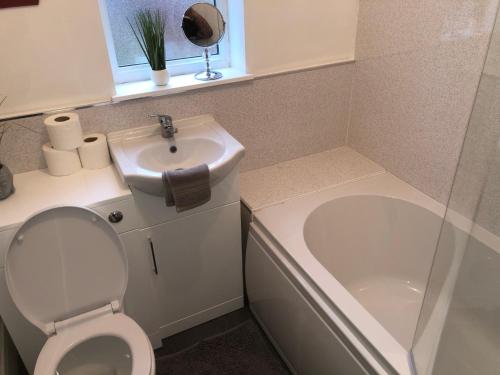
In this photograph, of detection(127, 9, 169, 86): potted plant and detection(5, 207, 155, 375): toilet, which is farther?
detection(127, 9, 169, 86): potted plant

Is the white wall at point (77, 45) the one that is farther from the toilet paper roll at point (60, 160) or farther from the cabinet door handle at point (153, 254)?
the cabinet door handle at point (153, 254)

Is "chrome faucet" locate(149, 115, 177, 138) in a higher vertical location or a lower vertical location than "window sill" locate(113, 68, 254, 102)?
lower

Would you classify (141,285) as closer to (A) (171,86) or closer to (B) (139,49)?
(A) (171,86)

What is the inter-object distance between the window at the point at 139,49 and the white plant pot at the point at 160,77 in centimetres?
14

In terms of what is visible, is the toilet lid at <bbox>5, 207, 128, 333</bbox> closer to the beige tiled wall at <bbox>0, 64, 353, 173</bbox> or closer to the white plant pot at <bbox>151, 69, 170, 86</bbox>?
the beige tiled wall at <bbox>0, 64, 353, 173</bbox>

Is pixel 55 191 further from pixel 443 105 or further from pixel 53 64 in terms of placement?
pixel 443 105

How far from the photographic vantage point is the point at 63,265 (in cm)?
140

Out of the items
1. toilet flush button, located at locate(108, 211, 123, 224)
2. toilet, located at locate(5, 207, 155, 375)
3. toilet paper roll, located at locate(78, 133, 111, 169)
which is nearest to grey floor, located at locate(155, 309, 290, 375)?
toilet, located at locate(5, 207, 155, 375)

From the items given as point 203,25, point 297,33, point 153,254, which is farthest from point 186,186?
point 297,33

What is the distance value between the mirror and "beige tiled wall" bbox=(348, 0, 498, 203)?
718 millimetres

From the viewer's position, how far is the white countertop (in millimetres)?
1438

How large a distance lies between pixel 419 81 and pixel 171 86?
3.46 ft

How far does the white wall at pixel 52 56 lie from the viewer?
57.8 inches

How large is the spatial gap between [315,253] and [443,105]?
2.66ft
